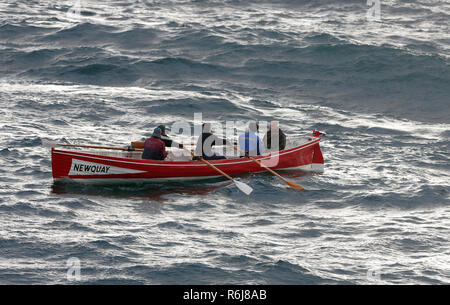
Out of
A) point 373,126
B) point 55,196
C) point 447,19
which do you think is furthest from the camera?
point 447,19

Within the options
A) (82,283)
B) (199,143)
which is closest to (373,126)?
(199,143)

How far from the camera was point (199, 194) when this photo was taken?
1709 cm

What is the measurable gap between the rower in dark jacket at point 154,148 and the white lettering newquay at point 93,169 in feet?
1.83

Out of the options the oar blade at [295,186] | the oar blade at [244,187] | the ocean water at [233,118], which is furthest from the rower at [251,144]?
the oar blade at [295,186]

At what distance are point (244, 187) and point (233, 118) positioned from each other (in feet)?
22.8

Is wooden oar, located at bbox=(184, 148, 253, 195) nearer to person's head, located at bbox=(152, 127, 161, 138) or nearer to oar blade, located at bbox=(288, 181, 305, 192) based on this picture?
oar blade, located at bbox=(288, 181, 305, 192)

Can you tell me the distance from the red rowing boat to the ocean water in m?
0.34

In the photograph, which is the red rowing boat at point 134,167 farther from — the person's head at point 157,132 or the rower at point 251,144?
the person's head at point 157,132

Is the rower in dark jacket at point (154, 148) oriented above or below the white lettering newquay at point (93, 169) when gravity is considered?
above

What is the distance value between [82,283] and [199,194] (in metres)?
5.83

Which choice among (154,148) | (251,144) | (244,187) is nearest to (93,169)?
(154,148)

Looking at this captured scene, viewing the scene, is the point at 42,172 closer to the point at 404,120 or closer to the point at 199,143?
the point at 199,143

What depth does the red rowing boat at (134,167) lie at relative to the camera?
56.2 ft

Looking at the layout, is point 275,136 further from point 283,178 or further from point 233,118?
point 233,118
